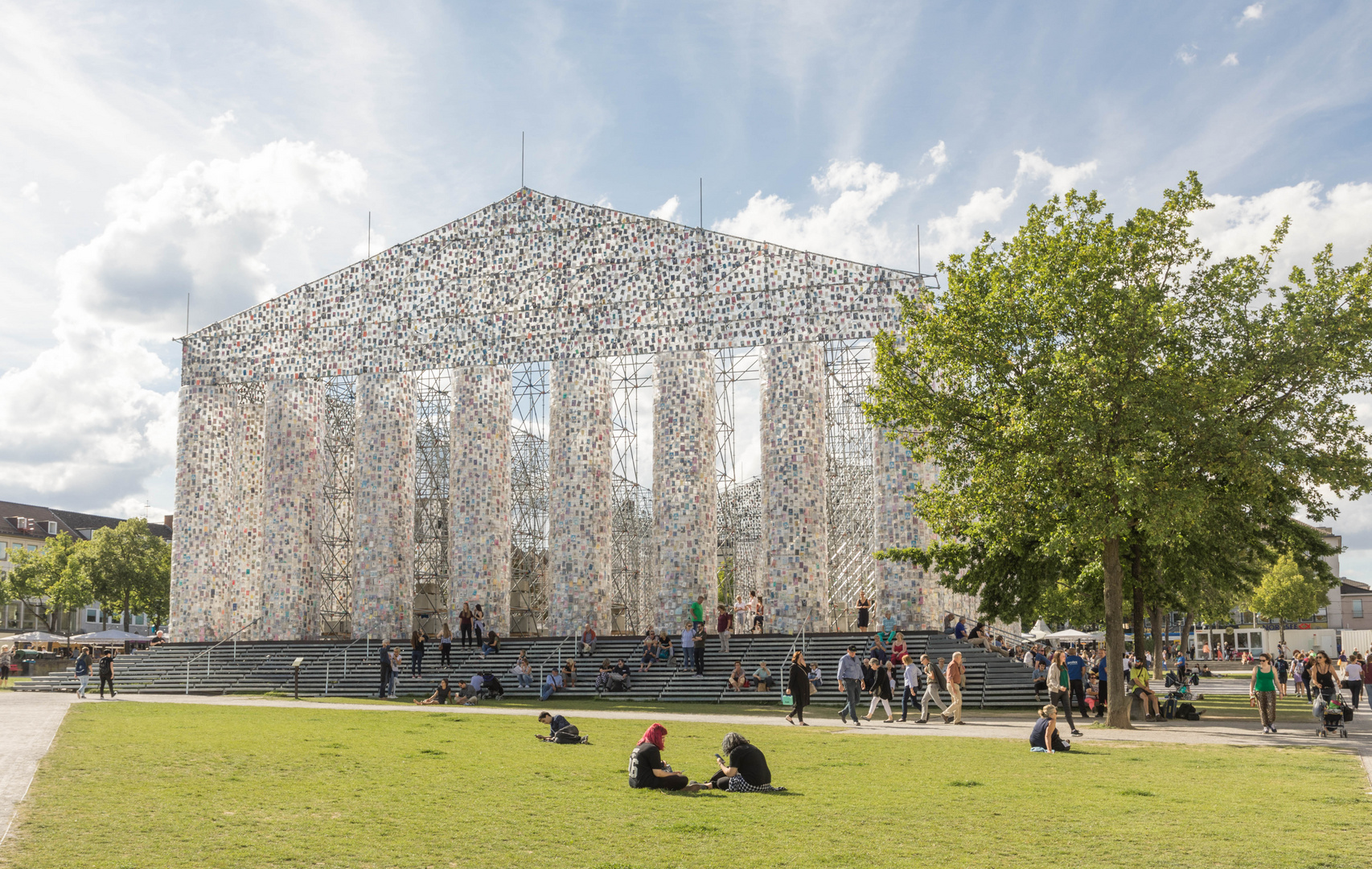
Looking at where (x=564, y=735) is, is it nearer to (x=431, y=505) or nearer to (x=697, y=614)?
(x=697, y=614)

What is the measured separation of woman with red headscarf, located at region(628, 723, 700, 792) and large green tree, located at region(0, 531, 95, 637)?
55437 millimetres

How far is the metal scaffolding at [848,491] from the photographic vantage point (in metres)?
40.4

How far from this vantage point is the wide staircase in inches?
1046

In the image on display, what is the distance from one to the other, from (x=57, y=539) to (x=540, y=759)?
198 feet

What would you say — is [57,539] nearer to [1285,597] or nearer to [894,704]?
[894,704]

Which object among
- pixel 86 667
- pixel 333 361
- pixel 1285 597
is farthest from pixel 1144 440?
pixel 1285 597

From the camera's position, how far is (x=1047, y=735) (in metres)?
14.7

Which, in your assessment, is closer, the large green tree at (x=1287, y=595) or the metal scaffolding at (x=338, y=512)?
the metal scaffolding at (x=338, y=512)

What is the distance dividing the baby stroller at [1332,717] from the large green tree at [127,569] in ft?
180

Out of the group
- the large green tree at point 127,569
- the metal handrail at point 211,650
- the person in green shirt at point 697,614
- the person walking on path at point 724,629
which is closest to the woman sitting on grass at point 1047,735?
the person walking on path at point 724,629

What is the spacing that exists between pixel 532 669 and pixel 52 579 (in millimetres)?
41842

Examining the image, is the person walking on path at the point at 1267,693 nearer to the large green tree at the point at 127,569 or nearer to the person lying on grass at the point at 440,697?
the person lying on grass at the point at 440,697

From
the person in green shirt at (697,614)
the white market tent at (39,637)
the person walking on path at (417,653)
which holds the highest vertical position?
the person in green shirt at (697,614)

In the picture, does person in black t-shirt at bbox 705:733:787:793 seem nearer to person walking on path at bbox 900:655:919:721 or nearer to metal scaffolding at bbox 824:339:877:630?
person walking on path at bbox 900:655:919:721
